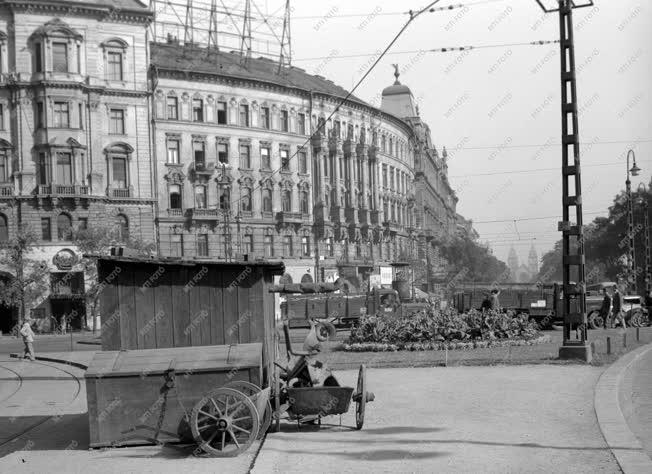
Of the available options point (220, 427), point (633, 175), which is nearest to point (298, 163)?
point (633, 175)

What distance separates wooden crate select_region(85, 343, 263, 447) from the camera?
11508 millimetres

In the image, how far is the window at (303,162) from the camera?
250ft

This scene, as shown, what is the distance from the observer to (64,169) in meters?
60.8

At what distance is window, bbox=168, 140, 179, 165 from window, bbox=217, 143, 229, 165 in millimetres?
3613

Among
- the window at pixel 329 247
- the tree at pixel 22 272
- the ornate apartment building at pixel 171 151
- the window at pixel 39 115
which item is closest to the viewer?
the tree at pixel 22 272

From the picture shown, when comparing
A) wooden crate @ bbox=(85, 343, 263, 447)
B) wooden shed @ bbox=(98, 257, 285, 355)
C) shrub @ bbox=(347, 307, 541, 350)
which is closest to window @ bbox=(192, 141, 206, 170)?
shrub @ bbox=(347, 307, 541, 350)

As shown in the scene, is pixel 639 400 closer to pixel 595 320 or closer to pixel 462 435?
pixel 462 435

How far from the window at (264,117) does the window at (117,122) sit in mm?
12875

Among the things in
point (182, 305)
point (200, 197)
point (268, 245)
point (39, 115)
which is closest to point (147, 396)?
point (182, 305)

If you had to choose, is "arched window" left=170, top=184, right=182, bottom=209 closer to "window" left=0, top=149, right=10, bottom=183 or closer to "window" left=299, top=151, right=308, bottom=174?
"window" left=0, top=149, right=10, bottom=183

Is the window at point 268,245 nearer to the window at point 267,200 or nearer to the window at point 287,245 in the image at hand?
the window at point 287,245

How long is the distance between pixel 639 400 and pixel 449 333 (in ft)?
39.1

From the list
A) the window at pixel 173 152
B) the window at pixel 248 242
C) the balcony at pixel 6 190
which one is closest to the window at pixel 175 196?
the window at pixel 173 152

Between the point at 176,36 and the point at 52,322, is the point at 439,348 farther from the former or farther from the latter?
the point at 176,36
